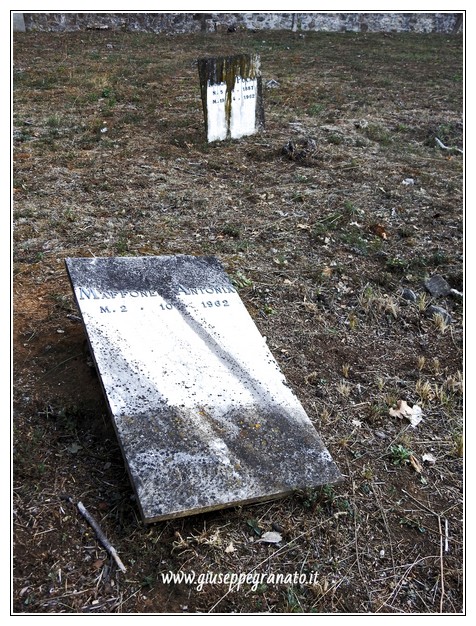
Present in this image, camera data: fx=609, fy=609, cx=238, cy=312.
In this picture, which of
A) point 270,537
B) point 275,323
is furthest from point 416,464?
point 275,323

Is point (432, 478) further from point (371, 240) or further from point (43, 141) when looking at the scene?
point (43, 141)

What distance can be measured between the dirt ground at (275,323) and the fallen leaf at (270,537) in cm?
2

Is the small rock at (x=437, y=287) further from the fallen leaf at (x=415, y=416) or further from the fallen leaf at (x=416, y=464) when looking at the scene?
the fallen leaf at (x=416, y=464)

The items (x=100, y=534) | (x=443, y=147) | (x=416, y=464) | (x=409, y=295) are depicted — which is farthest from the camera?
(x=443, y=147)

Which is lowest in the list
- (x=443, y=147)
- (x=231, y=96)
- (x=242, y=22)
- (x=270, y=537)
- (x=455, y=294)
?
(x=270, y=537)

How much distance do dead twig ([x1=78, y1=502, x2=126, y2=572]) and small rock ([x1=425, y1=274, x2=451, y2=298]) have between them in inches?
115

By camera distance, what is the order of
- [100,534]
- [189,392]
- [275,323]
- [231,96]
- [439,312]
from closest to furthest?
[100,534] → [189,392] → [275,323] → [439,312] → [231,96]

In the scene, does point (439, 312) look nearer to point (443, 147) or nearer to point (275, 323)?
point (275, 323)

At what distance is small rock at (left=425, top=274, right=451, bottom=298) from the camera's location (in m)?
4.32

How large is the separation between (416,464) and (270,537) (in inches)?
34.9

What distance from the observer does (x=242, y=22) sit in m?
16.1

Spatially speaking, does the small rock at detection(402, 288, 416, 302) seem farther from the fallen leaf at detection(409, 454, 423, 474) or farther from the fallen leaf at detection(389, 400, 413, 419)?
the fallen leaf at detection(409, 454, 423, 474)

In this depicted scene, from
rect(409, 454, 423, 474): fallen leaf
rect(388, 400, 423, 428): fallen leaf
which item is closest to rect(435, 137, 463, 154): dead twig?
rect(388, 400, 423, 428): fallen leaf

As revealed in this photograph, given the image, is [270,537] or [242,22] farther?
→ [242,22]
